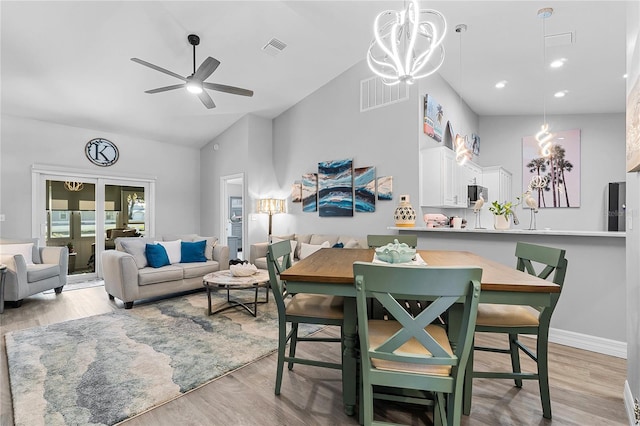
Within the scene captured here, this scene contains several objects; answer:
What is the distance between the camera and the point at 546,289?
1320mm

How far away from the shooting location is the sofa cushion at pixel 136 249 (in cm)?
398

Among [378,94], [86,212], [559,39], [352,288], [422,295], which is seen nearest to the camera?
[422,295]

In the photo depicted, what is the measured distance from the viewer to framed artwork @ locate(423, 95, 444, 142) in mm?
4133

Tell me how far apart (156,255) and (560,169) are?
6806 millimetres

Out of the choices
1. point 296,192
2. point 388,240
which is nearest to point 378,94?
point 296,192

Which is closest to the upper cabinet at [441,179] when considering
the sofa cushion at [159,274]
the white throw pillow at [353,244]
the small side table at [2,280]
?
the white throw pillow at [353,244]

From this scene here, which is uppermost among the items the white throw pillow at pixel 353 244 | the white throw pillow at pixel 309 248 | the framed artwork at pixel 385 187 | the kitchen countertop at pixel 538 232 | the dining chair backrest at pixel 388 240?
the framed artwork at pixel 385 187

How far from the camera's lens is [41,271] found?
3928 mm

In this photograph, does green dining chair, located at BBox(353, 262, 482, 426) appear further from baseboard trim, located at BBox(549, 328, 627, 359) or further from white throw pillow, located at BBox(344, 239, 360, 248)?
white throw pillow, located at BBox(344, 239, 360, 248)

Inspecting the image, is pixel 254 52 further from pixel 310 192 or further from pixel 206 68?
pixel 310 192

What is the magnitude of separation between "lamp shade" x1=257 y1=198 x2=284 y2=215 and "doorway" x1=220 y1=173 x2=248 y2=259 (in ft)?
1.31

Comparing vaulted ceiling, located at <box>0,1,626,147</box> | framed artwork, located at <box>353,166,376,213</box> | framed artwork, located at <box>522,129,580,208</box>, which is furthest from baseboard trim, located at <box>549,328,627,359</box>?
framed artwork, located at <box>522,129,580,208</box>

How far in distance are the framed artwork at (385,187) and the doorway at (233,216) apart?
2.70 metres

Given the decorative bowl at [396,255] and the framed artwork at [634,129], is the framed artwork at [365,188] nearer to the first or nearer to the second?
the decorative bowl at [396,255]
